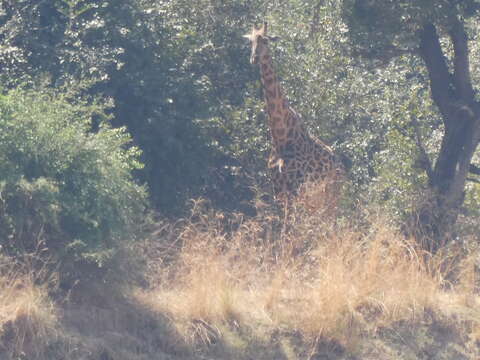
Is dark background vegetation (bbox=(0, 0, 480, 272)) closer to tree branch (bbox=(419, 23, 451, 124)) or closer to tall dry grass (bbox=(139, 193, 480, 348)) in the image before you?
tree branch (bbox=(419, 23, 451, 124))

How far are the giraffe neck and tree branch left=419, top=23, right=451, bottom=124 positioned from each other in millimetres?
1792

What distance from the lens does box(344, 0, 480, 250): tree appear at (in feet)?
27.6

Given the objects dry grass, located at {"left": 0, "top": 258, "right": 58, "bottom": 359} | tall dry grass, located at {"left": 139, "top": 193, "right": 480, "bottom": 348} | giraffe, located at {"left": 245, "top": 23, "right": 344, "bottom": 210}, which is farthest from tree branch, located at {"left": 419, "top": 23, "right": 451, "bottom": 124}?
dry grass, located at {"left": 0, "top": 258, "right": 58, "bottom": 359}

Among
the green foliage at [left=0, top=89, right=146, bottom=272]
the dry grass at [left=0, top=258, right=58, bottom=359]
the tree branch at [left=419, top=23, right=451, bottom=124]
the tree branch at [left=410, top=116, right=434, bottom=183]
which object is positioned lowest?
the dry grass at [left=0, top=258, right=58, bottom=359]

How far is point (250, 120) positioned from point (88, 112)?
2817mm

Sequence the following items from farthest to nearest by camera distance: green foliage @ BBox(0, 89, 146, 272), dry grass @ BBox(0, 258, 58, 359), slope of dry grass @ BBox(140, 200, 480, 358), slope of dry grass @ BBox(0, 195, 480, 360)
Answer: slope of dry grass @ BBox(140, 200, 480, 358)
slope of dry grass @ BBox(0, 195, 480, 360)
green foliage @ BBox(0, 89, 146, 272)
dry grass @ BBox(0, 258, 58, 359)

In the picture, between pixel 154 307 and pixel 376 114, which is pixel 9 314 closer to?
pixel 154 307

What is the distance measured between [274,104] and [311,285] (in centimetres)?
271

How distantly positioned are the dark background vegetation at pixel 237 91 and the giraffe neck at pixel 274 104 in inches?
25.5

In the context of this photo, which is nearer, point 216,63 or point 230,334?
point 230,334

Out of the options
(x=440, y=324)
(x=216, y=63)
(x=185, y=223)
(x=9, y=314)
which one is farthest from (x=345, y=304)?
(x=216, y=63)

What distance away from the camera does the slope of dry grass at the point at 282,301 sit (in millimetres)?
6465

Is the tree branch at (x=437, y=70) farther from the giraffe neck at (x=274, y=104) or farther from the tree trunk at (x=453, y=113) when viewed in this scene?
the giraffe neck at (x=274, y=104)

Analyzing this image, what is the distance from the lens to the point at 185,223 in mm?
8648
